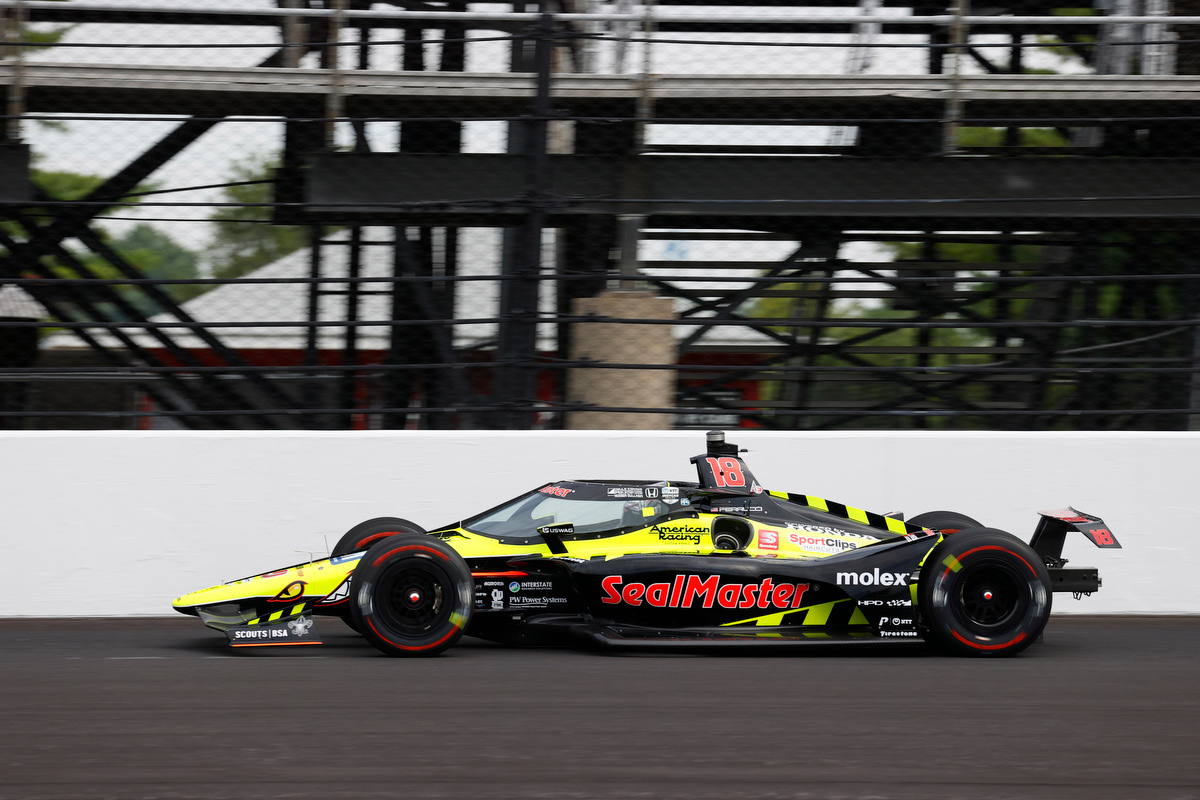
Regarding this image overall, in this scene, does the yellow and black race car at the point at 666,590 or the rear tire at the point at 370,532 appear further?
the rear tire at the point at 370,532

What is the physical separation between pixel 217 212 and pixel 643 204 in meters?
2.76

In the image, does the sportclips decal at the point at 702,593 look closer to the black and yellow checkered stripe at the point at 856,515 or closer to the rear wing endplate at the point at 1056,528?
the black and yellow checkered stripe at the point at 856,515

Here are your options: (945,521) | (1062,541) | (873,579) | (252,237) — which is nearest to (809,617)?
(873,579)

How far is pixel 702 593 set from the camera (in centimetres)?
539

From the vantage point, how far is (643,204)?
8719mm

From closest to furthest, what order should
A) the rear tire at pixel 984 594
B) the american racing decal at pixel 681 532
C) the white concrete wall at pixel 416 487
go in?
the rear tire at pixel 984 594
the american racing decal at pixel 681 532
the white concrete wall at pixel 416 487

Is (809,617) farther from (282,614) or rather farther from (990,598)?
(282,614)

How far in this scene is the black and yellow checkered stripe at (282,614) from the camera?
541 cm

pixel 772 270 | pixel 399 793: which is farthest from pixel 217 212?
pixel 399 793

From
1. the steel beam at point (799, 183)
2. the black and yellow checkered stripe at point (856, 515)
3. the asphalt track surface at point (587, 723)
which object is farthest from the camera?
the steel beam at point (799, 183)

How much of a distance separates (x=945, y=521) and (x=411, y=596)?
8.55 ft

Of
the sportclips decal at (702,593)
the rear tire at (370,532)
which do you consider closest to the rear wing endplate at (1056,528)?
the sportclips decal at (702,593)

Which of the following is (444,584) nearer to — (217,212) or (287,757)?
(287,757)

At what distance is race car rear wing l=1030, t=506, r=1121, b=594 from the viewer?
5.66 meters
